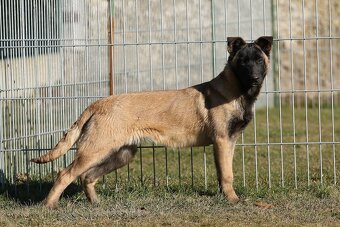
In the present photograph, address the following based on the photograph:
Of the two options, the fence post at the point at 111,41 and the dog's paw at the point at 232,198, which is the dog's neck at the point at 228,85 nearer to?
the dog's paw at the point at 232,198

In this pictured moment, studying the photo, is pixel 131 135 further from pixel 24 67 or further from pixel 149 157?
pixel 149 157

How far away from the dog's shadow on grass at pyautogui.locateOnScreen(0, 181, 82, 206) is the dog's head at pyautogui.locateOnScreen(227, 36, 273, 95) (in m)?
2.52

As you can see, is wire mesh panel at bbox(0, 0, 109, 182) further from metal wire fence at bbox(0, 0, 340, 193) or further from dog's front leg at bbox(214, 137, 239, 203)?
dog's front leg at bbox(214, 137, 239, 203)

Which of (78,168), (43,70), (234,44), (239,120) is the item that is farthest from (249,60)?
(43,70)

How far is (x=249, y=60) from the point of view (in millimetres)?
9828

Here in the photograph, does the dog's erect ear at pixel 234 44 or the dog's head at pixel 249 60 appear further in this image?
the dog's erect ear at pixel 234 44

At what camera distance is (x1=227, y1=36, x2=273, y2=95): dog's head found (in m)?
9.79

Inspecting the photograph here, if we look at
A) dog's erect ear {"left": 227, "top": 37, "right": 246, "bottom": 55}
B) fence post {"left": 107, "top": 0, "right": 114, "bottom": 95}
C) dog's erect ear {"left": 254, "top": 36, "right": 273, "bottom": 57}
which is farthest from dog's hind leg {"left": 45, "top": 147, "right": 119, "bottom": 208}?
dog's erect ear {"left": 254, "top": 36, "right": 273, "bottom": 57}

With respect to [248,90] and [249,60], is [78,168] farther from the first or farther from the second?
[249,60]

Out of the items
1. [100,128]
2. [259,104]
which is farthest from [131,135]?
[259,104]

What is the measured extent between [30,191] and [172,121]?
2.15m

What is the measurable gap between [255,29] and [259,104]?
2521 millimetres

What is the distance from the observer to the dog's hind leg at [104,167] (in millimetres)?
10039

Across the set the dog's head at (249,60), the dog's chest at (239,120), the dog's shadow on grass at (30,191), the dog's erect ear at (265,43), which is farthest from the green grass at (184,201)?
the dog's erect ear at (265,43)
